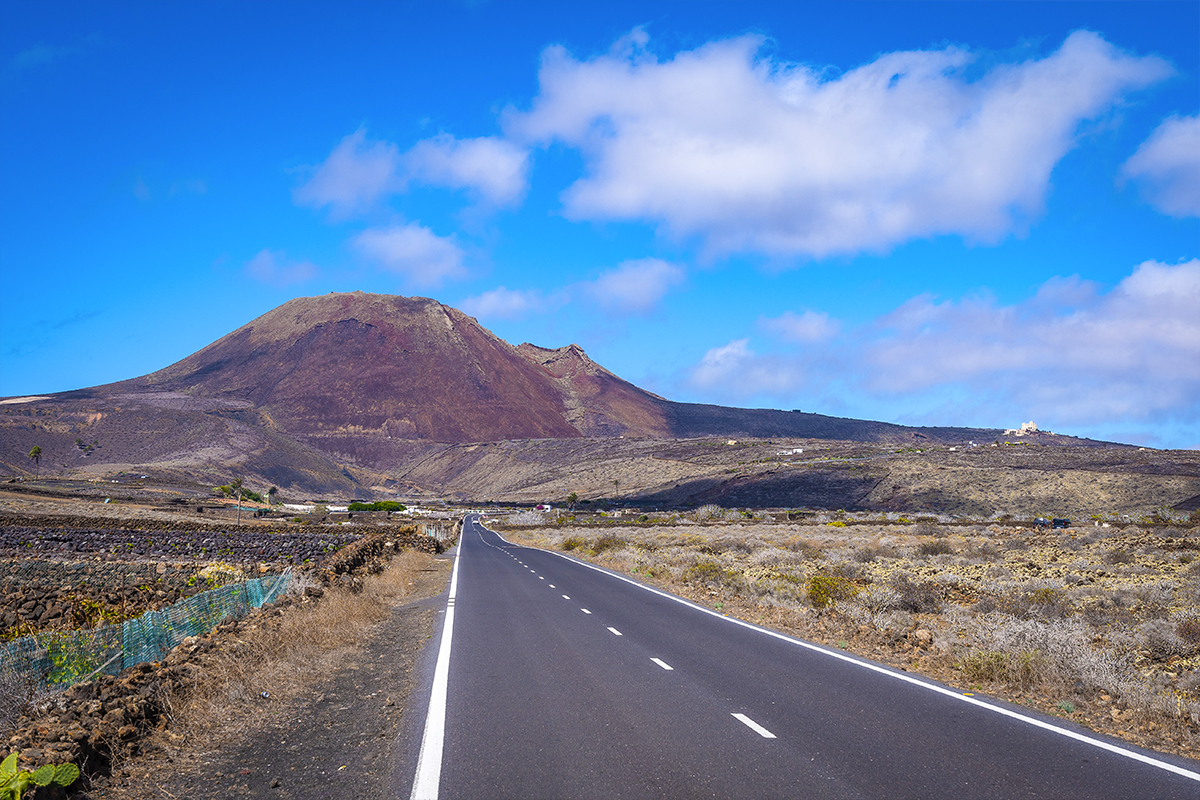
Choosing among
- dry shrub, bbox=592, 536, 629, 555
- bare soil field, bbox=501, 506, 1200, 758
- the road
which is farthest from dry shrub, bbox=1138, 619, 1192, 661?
dry shrub, bbox=592, 536, 629, 555

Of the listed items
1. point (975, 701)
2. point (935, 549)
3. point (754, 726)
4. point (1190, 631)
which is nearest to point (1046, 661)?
point (975, 701)

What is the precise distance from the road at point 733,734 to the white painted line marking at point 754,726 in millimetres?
31

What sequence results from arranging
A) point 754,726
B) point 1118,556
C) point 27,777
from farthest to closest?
point 1118,556 → point 754,726 → point 27,777

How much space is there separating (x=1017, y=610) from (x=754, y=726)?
9.51 m

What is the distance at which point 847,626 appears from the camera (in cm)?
1393

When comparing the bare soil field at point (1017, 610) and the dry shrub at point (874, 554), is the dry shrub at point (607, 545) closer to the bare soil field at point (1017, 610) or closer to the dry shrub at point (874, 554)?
the bare soil field at point (1017, 610)

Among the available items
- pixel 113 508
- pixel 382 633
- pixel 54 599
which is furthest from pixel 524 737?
pixel 113 508

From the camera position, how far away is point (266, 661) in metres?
10.1

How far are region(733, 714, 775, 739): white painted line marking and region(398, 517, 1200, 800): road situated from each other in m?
0.03

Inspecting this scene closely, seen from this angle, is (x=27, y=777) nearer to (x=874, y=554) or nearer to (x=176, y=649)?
(x=176, y=649)

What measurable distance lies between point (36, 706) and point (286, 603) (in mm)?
7625

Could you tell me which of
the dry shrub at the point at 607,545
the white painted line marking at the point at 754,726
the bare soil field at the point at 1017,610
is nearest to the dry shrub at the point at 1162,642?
the bare soil field at the point at 1017,610

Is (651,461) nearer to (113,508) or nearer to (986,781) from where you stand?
(113,508)

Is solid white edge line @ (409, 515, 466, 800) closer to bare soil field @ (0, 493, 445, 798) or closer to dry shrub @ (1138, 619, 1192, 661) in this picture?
bare soil field @ (0, 493, 445, 798)
